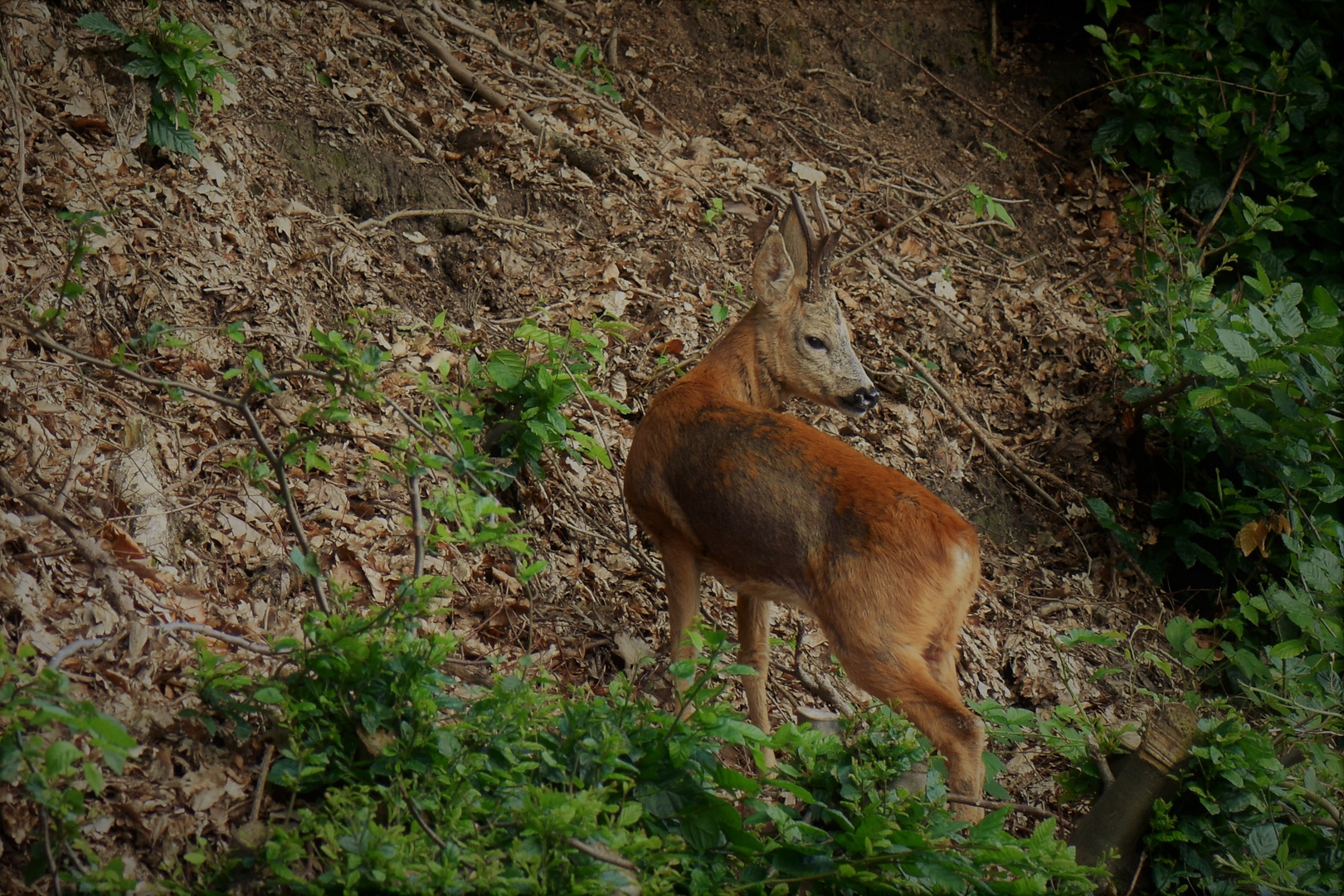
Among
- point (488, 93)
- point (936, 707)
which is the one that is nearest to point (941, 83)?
point (488, 93)

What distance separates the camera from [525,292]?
21.6 feet

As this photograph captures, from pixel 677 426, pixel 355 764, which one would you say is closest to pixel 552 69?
pixel 677 426

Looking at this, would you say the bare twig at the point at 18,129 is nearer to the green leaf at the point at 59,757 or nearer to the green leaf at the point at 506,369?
the green leaf at the point at 506,369

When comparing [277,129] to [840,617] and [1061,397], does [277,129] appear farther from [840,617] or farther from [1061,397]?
[1061,397]

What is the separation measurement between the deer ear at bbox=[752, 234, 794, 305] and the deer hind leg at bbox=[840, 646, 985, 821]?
220cm

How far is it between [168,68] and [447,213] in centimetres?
171

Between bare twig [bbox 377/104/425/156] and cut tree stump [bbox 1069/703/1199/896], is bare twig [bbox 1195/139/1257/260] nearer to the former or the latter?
cut tree stump [bbox 1069/703/1199/896]

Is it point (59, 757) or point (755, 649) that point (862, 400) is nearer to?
point (755, 649)

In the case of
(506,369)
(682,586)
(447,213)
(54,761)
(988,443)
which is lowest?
(988,443)

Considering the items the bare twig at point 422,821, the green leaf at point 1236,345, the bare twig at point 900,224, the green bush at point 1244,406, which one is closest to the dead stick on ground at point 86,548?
the bare twig at point 422,821

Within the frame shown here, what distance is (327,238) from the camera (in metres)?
6.13

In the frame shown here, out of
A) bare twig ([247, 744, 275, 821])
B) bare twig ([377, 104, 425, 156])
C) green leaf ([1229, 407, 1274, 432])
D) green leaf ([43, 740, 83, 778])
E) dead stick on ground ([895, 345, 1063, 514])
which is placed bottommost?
dead stick on ground ([895, 345, 1063, 514])

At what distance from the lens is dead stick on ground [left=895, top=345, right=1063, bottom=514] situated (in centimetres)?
724

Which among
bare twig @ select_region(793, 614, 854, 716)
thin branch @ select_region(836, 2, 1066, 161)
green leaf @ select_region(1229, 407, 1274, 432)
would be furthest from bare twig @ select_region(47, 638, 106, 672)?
thin branch @ select_region(836, 2, 1066, 161)
